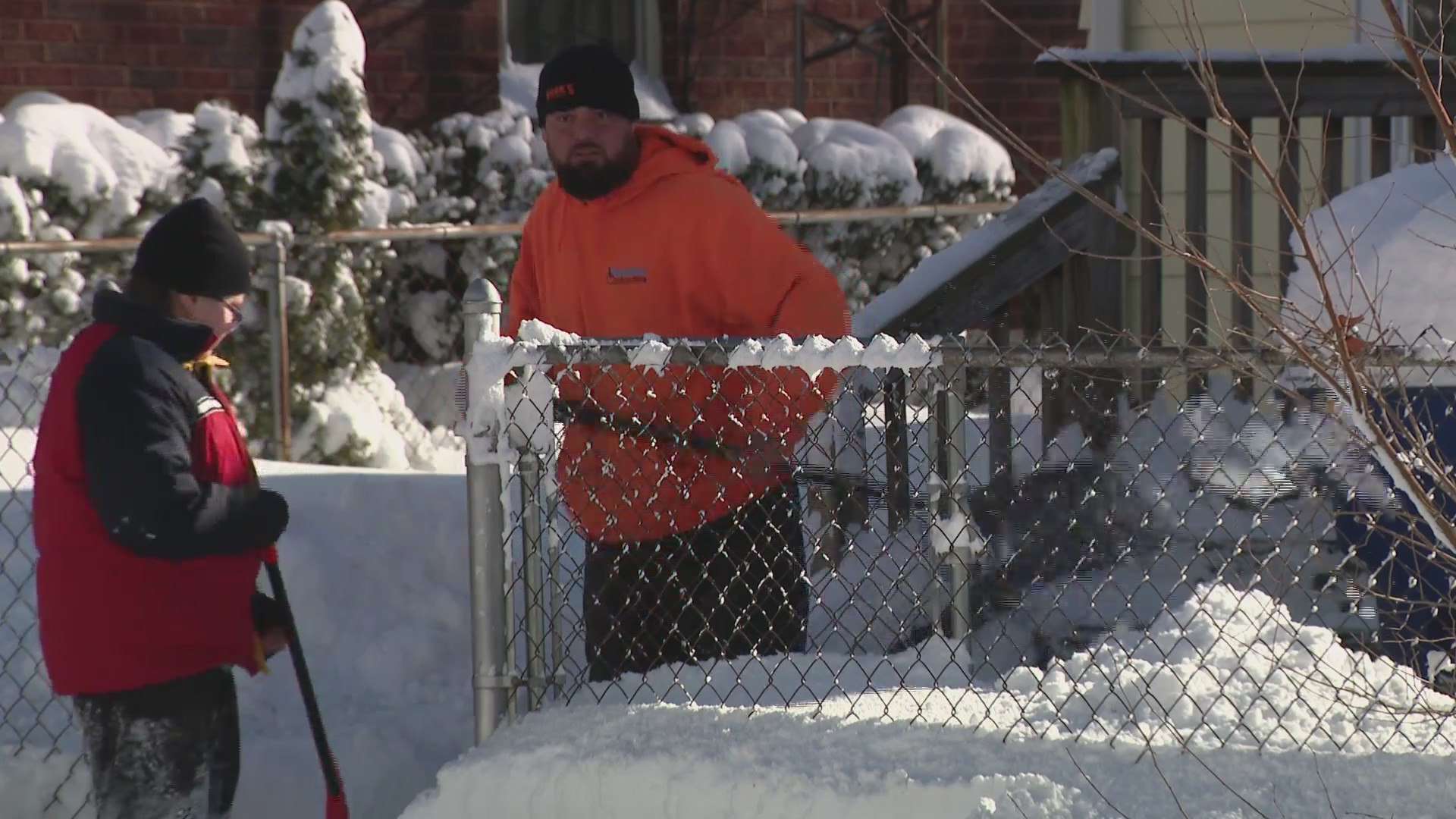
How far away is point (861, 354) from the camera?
Answer: 12.1ft

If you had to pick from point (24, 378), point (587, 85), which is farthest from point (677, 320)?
point (24, 378)

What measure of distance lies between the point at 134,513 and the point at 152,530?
5 cm

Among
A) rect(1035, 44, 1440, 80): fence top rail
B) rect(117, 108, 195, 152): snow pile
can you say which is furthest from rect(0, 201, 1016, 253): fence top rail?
rect(1035, 44, 1440, 80): fence top rail

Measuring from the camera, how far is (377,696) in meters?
5.24

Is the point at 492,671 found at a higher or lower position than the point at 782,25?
lower

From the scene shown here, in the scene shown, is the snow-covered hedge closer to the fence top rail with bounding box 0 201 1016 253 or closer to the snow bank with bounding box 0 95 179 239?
the snow bank with bounding box 0 95 179 239

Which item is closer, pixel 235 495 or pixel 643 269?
pixel 235 495

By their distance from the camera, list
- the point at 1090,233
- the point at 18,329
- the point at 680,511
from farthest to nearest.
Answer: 1. the point at 18,329
2. the point at 1090,233
3. the point at 680,511

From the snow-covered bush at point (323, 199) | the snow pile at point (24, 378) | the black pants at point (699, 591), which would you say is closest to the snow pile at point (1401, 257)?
the black pants at point (699, 591)

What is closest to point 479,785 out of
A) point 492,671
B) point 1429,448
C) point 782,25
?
point 492,671

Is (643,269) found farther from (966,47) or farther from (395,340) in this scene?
(966,47)

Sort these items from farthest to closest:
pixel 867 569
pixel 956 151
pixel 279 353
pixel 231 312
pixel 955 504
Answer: pixel 956 151, pixel 279 353, pixel 955 504, pixel 867 569, pixel 231 312

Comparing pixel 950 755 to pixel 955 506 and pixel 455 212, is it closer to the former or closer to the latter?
pixel 955 506

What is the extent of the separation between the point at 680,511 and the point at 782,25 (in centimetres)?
763
